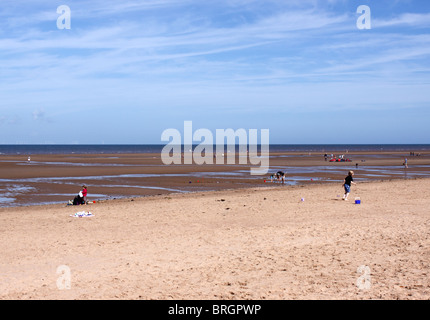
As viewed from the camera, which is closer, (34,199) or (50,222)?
(50,222)

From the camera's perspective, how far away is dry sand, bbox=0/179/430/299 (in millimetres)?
9180

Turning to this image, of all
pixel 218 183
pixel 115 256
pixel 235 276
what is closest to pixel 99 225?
pixel 115 256

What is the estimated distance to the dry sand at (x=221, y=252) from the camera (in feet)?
30.1

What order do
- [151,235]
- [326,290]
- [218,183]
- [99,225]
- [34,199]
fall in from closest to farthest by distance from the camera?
[326,290] → [151,235] → [99,225] → [34,199] → [218,183]

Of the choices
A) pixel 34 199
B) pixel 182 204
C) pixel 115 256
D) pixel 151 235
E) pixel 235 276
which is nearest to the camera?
pixel 235 276

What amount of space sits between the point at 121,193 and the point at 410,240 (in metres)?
19.4

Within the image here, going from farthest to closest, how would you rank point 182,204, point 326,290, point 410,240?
point 182,204 < point 410,240 < point 326,290

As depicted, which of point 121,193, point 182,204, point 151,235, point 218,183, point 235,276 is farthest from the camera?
point 218,183

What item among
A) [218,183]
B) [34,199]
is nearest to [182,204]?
[34,199]

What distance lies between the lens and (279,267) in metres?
10.6

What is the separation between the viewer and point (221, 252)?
12.2 meters
